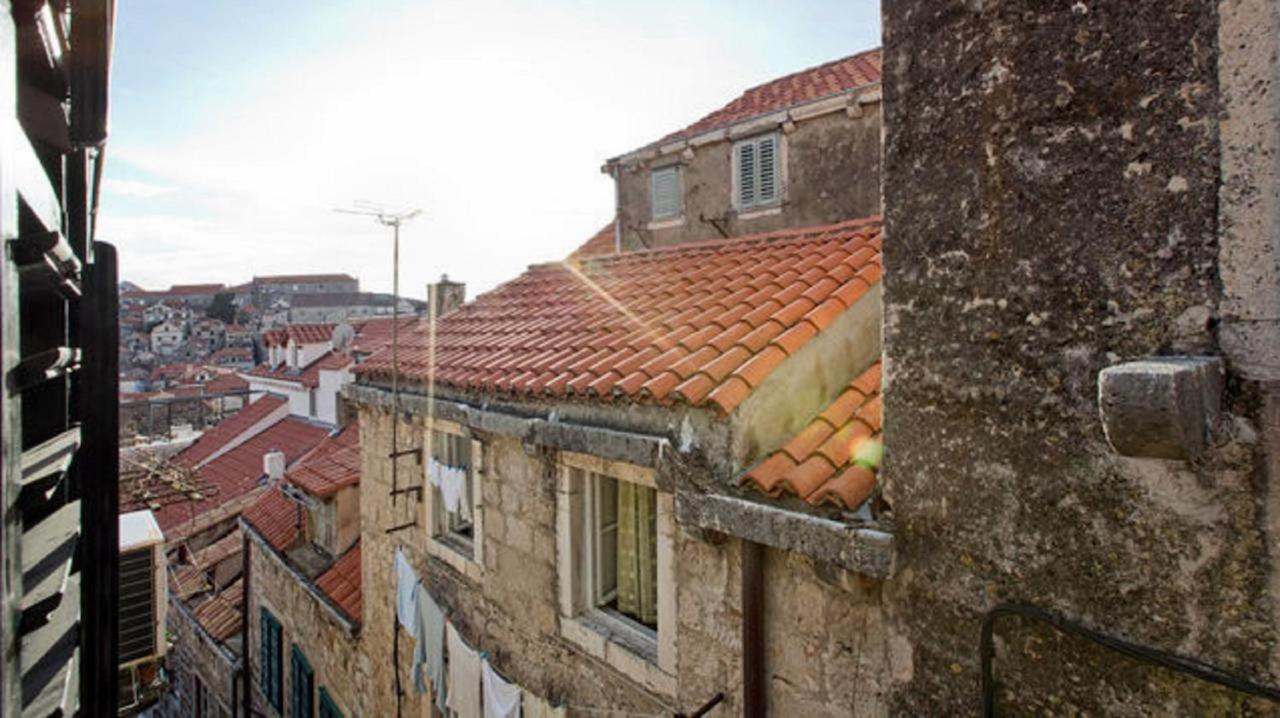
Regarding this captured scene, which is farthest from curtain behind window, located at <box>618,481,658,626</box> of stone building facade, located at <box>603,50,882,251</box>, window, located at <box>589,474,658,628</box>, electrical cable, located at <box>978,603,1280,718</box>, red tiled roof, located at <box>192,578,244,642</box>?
red tiled roof, located at <box>192,578,244,642</box>

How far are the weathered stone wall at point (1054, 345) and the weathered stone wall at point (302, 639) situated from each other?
8291 millimetres

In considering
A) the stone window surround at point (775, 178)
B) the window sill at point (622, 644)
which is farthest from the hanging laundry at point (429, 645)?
the stone window surround at point (775, 178)

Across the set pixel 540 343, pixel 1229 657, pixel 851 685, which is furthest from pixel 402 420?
pixel 1229 657

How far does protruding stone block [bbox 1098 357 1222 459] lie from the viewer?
1.99 metres

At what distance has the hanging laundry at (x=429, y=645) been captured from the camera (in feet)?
23.0

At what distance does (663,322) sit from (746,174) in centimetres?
354

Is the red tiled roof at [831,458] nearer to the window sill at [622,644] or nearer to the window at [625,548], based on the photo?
the window at [625,548]

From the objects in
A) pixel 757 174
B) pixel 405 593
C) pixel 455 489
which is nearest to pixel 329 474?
pixel 405 593

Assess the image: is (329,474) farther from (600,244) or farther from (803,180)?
(803,180)

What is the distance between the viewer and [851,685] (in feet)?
11.2

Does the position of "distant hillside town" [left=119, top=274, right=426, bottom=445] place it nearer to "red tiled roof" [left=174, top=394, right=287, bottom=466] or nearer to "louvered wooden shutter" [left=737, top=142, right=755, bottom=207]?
"red tiled roof" [left=174, top=394, right=287, bottom=466]

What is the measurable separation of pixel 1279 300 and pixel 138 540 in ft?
38.0

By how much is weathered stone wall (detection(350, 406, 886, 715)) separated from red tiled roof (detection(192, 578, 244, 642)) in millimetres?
7695

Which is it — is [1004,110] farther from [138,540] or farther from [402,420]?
[138,540]
